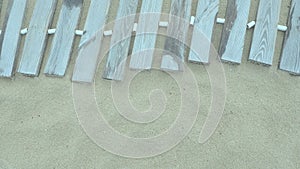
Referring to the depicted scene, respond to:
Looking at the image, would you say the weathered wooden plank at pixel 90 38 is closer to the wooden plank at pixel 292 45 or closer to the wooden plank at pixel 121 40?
the wooden plank at pixel 121 40

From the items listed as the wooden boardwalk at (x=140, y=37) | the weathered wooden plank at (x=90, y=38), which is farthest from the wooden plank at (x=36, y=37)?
the weathered wooden plank at (x=90, y=38)

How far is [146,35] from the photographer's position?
3.02 meters

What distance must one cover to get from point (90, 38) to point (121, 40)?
0.73ft

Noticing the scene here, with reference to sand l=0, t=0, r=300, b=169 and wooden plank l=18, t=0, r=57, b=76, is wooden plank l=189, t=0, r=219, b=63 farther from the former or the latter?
wooden plank l=18, t=0, r=57, b=76

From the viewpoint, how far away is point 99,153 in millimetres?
2732

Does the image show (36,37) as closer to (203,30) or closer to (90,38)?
(90,38)

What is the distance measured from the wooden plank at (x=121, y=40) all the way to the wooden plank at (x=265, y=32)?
2.86ft

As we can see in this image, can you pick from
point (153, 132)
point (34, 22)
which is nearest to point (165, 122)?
point (153, 132)

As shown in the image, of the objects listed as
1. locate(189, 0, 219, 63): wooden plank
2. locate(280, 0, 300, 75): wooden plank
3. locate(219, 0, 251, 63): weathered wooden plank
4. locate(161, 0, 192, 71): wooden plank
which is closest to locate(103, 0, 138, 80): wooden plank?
locate(161, 0, 192, 71): wooden plank

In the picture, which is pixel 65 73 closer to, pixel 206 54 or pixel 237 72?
pixel 206 54

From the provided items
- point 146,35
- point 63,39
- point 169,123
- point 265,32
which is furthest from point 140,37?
point 265,32

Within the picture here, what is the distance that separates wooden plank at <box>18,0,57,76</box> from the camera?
300 cm

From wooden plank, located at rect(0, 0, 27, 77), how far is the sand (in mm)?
117

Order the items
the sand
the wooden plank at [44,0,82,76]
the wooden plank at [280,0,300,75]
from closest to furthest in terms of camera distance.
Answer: the sand
the wooden plank at [280,0,300,75]
the wooden plank at [44,0,82,76]
